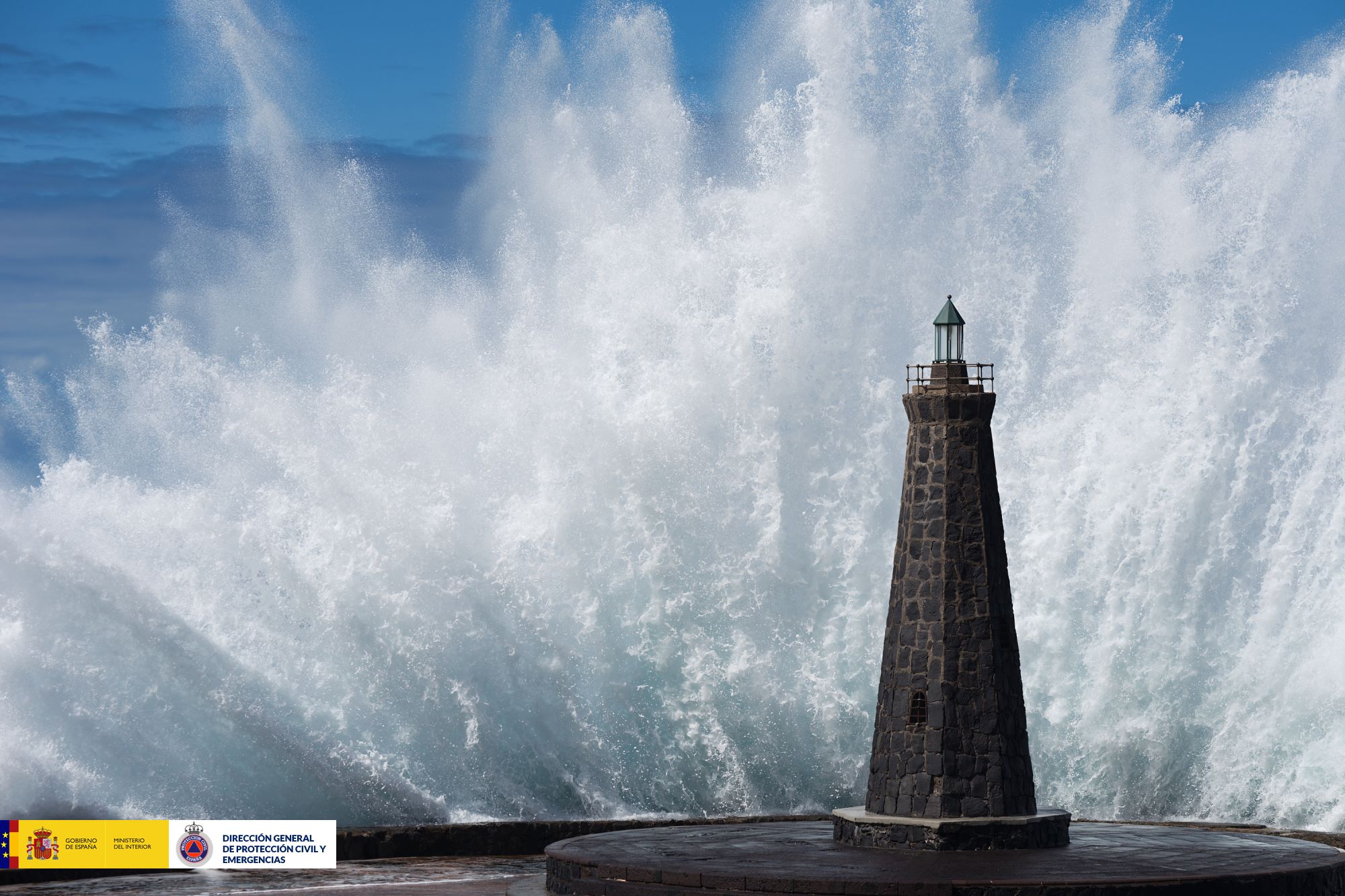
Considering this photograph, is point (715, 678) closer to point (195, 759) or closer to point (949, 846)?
point (195, 759)

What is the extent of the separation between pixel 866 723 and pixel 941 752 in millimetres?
8851

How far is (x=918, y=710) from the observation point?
13.8 metres

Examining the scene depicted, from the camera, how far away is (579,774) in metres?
21.6

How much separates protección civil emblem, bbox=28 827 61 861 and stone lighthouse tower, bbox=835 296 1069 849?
23.7 ft

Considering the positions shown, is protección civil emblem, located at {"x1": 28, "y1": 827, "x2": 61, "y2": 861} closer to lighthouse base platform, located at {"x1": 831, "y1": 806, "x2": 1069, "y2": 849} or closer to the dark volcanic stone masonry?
lighthouse base platform, located at {"x1": 831, "y1": 806, "x2": 1069, "y2": 849}

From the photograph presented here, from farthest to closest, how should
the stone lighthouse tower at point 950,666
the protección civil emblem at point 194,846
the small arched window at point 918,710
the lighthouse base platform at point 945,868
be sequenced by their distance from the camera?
1. the protección civil emblem at point 194,846
2. the small arched window at point 918,710
3. the stone lighthouse tower at point 950,666
4. the lighthouse base platform at point 945,868

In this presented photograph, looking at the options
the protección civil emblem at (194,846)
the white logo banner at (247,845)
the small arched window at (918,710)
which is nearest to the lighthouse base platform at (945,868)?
the small arched window at (918,710)

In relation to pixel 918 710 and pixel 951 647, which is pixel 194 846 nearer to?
pixel 918 710

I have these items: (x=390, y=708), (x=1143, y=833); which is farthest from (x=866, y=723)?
(x=1143, y=833)

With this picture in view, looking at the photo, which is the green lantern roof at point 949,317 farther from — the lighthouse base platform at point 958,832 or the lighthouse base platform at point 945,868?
the lighthouse base platform at point 945,868

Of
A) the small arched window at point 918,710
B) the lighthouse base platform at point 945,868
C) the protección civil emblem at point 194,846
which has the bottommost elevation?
the protección civil emblem at point 194,846

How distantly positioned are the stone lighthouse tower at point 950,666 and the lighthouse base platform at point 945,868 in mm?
244

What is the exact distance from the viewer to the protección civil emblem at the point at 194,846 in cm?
1603

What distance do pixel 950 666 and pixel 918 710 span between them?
43 cm
